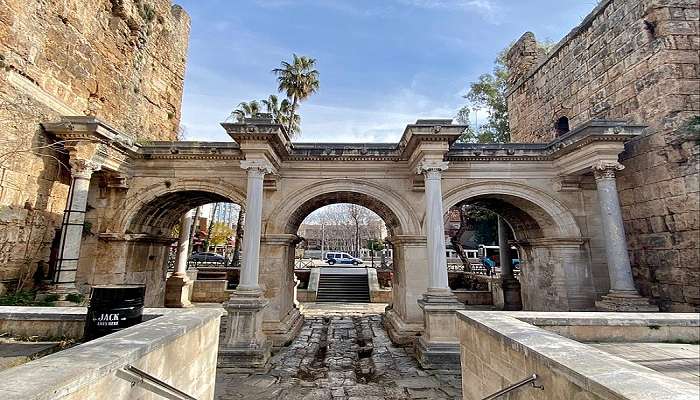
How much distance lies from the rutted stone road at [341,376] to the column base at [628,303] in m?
4.25

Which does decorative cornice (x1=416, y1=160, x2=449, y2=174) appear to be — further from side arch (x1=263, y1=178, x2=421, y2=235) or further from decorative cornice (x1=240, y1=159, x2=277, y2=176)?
decorative cornice (x1=240, y1=159, x2=277, y2=176)

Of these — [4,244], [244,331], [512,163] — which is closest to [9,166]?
[4,244]

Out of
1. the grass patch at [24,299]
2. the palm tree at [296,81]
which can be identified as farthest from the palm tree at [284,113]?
the grass patch at [24,299]

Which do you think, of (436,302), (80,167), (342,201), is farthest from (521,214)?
(80,167)

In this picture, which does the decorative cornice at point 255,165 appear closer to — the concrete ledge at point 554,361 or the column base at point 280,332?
the column base at point 280,332

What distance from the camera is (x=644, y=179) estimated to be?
Answer: 8.41 m

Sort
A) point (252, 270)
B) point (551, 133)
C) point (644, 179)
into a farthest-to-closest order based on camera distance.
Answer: point (551, 133) < point (644, 179) < point (252, 270)

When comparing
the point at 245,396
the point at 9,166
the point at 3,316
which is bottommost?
the point at 245,396

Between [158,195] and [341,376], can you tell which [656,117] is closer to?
[341,376]

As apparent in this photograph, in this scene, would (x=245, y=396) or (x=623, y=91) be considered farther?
(x=623, y=91)

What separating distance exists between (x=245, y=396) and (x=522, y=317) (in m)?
4.76

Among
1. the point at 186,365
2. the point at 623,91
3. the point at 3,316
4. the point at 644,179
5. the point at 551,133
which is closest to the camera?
the point at 186,365

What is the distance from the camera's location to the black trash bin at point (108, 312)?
411cm

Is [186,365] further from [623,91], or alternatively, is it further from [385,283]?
[385,283]
